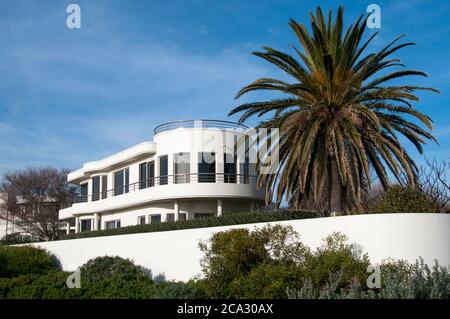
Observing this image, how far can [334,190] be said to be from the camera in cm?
1928

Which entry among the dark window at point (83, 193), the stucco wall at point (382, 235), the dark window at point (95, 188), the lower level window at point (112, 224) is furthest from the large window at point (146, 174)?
the stucco wall at point (382, 235)

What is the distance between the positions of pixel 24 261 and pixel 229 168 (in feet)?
38.6

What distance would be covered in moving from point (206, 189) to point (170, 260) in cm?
1065

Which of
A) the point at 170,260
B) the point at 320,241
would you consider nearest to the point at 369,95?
the point at 320,241

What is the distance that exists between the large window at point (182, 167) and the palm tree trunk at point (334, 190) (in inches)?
445

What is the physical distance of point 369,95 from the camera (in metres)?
19.4

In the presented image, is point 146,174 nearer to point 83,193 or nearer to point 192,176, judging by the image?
point 192,176

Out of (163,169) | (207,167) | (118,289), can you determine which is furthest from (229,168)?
(118,289)

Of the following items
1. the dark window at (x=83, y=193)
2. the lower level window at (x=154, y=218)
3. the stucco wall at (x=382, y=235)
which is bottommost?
the stucco wall at (x=382, y=235)

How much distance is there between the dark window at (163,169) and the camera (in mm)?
30083

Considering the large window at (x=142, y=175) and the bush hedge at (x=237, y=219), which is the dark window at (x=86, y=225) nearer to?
the large window at (x=142, y=175)

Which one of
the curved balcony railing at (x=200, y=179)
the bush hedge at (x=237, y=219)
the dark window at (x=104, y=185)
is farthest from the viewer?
the dark window at (x=104, y=185)

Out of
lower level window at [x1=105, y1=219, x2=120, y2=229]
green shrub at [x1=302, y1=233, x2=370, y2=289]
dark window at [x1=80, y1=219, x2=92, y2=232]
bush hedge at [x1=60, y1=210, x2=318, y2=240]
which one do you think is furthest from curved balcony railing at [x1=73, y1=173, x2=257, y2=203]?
green shrub at [x1=302, y1=233, x2=370, y2=289]

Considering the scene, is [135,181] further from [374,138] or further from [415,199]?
[415,199]
